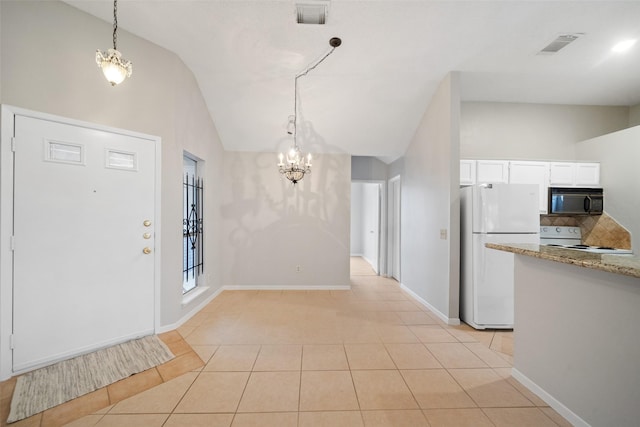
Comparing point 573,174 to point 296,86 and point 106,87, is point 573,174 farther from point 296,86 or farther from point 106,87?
point 106,87

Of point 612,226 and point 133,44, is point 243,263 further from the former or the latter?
point 612,226

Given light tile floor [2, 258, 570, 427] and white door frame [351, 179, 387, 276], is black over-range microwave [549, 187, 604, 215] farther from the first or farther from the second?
white door frame [351, 179, 387, 276]

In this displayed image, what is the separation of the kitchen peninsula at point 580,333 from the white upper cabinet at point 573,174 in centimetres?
284

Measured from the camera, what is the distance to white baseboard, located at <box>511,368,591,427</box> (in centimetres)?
156

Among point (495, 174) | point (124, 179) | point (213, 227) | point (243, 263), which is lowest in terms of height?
point (243, 263)

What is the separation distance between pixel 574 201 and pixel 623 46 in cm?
202

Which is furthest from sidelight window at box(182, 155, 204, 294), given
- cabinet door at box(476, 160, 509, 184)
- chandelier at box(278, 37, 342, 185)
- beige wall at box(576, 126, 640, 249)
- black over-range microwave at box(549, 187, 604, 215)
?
beige wall at box(576, 126, 640, 249)

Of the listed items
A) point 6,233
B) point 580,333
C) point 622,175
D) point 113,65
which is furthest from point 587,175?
point 6,233

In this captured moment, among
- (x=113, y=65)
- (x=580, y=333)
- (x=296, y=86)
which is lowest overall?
(x=580, y=333)

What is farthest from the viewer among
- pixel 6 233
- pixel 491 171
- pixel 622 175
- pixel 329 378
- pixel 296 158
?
pixel 491 171

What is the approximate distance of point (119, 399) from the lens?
1.83 meters

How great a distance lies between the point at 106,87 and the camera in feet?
7.95

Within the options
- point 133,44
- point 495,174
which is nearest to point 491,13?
point 495,174

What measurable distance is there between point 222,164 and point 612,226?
20.8ft
